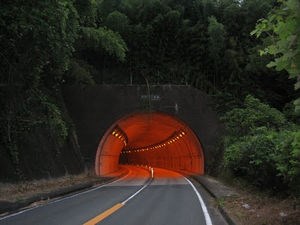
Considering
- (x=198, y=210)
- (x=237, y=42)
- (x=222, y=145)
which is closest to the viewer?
(x=198, y=210)

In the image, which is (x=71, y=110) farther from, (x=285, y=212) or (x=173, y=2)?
(x=285, y=212)

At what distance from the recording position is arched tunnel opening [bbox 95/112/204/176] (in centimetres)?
4193

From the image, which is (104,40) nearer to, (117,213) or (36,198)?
(36,198)

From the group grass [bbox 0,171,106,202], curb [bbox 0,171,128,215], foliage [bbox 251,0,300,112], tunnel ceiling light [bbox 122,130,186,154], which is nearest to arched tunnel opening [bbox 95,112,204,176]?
tunnel ceiling light [bbox 122,130,186,154]

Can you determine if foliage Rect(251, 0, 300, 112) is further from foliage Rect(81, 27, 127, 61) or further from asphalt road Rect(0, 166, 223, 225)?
foliage Rect(81, 27, 127, 61)

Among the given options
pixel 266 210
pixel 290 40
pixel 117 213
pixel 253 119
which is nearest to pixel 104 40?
pixel 253 119

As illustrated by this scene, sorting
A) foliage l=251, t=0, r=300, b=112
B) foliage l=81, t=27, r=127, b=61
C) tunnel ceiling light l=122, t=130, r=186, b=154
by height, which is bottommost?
tunnel ceiling light l=122, t=130, r=186, b=154

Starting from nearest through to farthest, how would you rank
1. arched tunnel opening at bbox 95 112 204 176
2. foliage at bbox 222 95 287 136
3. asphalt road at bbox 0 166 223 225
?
asphalt road at bbox 0 166 223 225 < foliage at bbox 222 95 287 136 < arched tunnel opening at bbox 95 112 204 176

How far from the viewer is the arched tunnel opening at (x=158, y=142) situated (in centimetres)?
4193

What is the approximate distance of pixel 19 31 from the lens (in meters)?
19.3

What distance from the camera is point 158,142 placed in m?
66.1

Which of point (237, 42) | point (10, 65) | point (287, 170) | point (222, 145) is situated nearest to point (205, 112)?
point (222, 145)

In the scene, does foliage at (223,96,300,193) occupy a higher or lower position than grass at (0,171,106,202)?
higher

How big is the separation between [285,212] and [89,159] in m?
28.5
